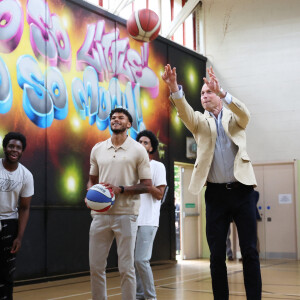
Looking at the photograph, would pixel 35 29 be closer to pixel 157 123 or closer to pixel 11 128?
pixel 11 128

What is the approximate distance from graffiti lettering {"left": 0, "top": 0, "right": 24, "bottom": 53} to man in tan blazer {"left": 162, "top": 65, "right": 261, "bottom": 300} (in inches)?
202

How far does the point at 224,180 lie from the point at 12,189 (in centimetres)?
188

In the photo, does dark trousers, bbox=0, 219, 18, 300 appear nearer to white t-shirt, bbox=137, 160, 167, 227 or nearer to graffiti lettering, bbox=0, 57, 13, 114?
white t-shirt, bbox=137, 160, 167, 227

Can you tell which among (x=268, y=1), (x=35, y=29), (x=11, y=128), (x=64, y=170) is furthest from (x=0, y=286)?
(x=268, y=1)

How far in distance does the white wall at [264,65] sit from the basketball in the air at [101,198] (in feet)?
30.6

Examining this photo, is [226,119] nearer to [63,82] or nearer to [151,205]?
[151,205]

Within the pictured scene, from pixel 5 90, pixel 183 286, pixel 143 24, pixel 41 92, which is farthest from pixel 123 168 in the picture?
pixel 41 92

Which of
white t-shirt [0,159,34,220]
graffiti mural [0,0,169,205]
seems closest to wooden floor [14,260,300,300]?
graffiti mural [0,0,169,205]

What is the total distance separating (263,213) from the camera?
13.3m

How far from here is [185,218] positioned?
44.6 feet

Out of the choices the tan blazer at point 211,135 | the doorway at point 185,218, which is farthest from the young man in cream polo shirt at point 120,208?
the doorway at point 185,218

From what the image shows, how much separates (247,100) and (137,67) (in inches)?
137

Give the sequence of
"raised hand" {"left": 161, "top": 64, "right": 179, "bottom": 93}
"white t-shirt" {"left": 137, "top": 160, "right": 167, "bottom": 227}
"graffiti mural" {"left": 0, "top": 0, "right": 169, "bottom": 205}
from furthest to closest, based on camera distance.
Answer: "graffiti mural" {"left": 0, "top": 0, "right": 169, "bottom": 205}
"white t-shirt" {"left": 137, "top": 160, "right": 167, "bottom": 227}
"raised hand" {"left": 161, "top": 64, "right": 179, "bottom": 93}

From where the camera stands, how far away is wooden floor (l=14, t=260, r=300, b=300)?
6777 millimetres
